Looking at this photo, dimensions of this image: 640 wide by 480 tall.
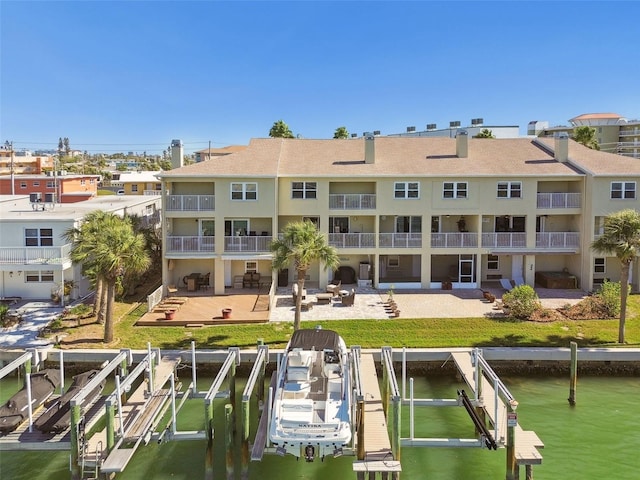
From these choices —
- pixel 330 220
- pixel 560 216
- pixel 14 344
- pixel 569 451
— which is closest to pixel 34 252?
pixel 14 344

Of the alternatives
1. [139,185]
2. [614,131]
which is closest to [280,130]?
[139,185]

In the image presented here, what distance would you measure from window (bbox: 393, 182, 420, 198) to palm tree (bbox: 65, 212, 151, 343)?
15387 mm

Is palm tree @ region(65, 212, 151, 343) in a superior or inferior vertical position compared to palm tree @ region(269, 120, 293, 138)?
inferior

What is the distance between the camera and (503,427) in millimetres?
16594

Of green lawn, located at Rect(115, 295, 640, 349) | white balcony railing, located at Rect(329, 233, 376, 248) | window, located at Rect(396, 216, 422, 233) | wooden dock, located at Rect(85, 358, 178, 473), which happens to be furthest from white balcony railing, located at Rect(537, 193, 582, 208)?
wooden dock, located at Rect(85, 358, 178, 473)

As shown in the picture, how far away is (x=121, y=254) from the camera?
77.7 feet

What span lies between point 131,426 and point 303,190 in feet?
63.2

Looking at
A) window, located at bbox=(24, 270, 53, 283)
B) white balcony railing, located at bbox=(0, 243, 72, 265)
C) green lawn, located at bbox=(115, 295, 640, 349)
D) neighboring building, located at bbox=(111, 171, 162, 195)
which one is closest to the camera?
green lawn, located at bbox=(115, 295, 640, 349)

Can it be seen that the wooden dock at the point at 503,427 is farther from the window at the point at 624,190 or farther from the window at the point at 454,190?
the window at the point at 624,190

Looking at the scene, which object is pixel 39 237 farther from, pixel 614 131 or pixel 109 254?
pixel 614 131

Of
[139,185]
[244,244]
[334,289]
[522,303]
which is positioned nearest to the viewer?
[522,303]

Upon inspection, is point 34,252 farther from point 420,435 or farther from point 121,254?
point 420,435

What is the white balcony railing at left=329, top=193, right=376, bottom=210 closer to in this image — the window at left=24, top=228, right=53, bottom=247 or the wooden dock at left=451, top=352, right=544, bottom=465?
the wooden dock at left=451, top=352, right=544, bottom=465

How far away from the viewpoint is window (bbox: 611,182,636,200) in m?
32.2
